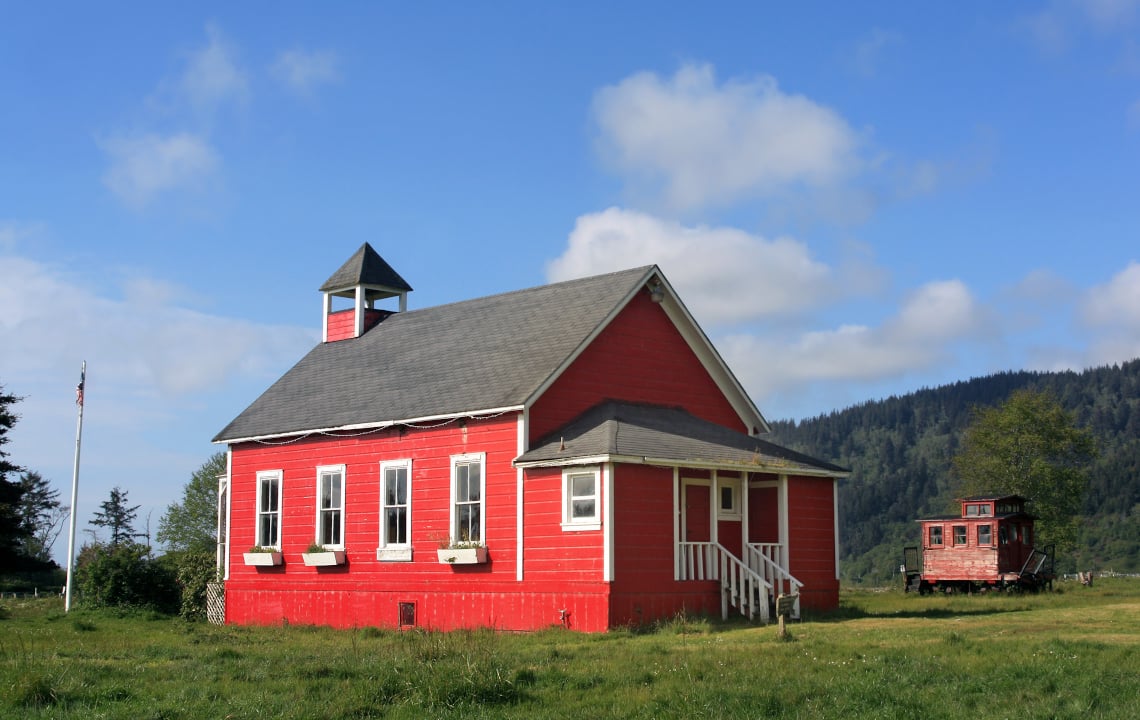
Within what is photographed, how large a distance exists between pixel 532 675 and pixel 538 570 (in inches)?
371

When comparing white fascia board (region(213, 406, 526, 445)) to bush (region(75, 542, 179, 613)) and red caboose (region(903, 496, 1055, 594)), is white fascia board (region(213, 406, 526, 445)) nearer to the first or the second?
bush (region(75, 542, 179, 613))

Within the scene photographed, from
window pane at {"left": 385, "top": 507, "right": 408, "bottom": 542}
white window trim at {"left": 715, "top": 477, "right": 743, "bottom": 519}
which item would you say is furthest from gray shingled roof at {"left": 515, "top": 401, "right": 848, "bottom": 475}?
window pane at {"left": 385, "top": 507, "right": 408, "bottom": 542}

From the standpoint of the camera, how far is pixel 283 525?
102ft

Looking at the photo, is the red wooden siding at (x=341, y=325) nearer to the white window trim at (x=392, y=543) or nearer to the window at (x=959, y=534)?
the white window trim at (x=392, y=543)

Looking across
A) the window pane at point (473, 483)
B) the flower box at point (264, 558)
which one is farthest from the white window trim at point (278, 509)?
the window pane at point (473, 483)

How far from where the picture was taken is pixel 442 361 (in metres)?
29.6

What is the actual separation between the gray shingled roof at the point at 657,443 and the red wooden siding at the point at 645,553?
0.50 meters

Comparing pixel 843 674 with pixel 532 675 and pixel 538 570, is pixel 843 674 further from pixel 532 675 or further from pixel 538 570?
pixel 538 570

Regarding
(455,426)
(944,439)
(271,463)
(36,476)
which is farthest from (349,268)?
(944,439)

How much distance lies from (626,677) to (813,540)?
13043 millimetres

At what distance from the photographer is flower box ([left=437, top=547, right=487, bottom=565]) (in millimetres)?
25406

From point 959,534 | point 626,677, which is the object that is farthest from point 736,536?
point 959,534

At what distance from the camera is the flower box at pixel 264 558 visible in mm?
30750

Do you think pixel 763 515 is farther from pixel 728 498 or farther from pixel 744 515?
pixel 744 515
